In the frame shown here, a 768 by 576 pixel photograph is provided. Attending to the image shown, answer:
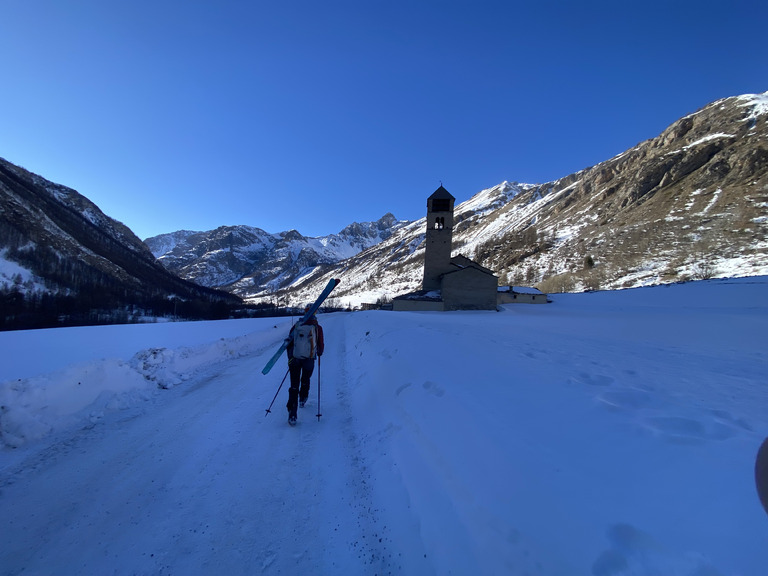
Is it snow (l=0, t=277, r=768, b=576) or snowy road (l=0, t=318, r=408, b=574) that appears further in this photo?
snowy road (l=0, t=318, r=408, b=574)

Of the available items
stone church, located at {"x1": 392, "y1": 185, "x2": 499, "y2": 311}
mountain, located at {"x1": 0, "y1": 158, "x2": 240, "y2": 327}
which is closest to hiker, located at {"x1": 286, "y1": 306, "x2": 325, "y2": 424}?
stone church, located at {"x1": 392, "y1": 185, "x2": 499, "y2": 311}

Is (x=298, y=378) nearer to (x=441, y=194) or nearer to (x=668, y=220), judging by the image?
(x=441, y=194)

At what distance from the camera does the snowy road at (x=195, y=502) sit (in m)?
3.16

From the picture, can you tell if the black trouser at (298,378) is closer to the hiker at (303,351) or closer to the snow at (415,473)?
the hiker at (303,351)

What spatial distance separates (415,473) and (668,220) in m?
108

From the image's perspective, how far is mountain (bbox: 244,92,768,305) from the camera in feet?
211

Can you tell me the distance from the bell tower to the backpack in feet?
130

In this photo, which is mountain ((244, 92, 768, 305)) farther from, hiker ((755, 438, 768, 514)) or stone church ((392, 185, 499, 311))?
hiker ((755, 438, 768, 514))

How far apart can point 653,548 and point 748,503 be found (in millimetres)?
825

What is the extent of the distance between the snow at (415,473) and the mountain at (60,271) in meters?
84.2

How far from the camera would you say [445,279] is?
40.6 meters

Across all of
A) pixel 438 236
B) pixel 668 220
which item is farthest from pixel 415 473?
pixel 668 220

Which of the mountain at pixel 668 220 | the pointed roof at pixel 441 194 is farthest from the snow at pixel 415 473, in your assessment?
the mountain at pixel 668 220

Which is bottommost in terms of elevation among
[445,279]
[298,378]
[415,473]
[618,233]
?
[415,473]
